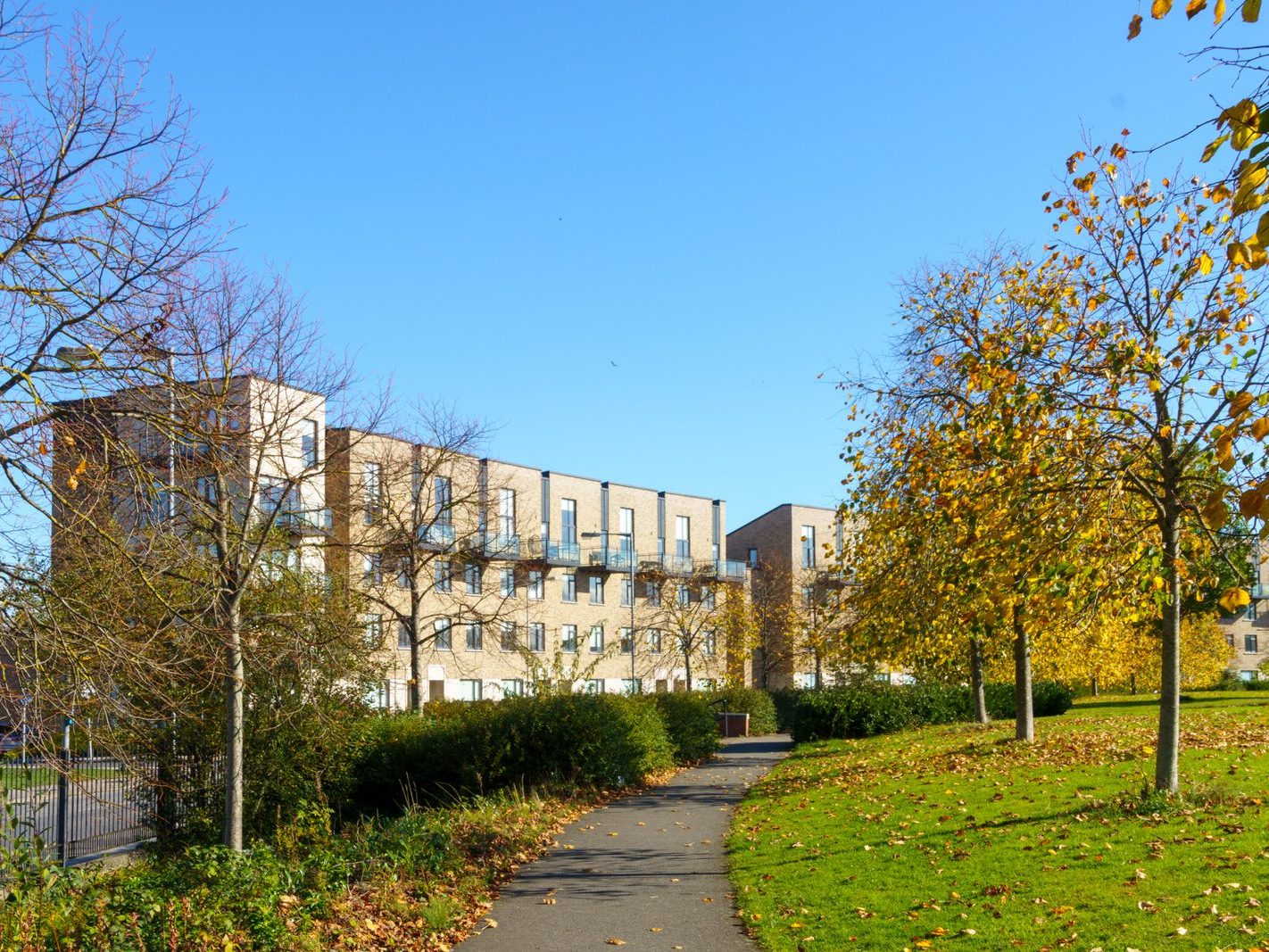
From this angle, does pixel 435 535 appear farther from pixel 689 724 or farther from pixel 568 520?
pixel 689 724

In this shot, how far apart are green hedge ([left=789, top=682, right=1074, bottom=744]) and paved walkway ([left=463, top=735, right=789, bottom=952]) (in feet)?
43.4

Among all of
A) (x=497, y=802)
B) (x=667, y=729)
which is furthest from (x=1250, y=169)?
(x=667, y=729)

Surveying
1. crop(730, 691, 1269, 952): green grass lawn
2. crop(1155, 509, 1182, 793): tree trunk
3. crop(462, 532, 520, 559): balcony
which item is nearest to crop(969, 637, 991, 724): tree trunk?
crop(730, 691, 1269, 952): green grass lawn

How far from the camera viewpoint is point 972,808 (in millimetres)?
15008

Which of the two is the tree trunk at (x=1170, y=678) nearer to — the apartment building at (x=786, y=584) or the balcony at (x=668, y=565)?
the apartment building at (x=786, y=584)

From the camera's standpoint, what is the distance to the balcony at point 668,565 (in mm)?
62500

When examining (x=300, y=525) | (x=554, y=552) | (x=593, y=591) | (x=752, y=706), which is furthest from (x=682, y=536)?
(x=300, y=525)

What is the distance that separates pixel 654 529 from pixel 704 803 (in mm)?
48068

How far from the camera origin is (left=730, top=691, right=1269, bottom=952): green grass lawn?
29.5 ft

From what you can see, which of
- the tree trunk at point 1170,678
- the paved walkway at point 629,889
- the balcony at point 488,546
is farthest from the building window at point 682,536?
the tree trunk at point 1170,678

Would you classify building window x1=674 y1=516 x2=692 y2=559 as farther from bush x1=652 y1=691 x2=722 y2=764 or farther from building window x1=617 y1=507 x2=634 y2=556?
bush x1=652 y1=691 x2=722 y2=764

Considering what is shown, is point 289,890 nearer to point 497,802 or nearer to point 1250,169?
point 497,802

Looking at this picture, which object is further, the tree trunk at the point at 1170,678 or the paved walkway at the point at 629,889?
the tree trunk at the point at 1170,678

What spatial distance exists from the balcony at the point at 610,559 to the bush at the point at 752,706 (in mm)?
16499
